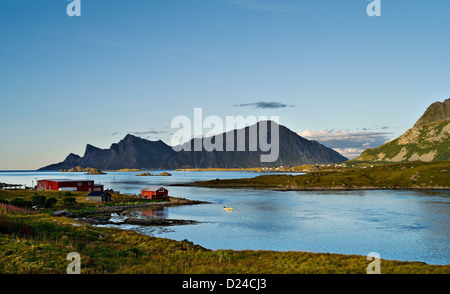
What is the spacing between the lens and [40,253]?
23.8 m

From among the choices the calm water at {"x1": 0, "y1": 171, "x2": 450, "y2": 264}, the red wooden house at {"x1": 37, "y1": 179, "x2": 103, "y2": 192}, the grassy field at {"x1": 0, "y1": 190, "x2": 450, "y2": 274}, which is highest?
the grassy field at {"x1": 0, "y1": 190, "x2": 450, "y2": 274}

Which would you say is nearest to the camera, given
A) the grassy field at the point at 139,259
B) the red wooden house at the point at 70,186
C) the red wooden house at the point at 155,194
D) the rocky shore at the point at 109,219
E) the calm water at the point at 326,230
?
the grassy field at the point at 139,259

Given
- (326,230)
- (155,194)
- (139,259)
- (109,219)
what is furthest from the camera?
(155,194)

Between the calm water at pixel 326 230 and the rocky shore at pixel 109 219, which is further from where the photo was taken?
the rocky shore at pixel 109 219

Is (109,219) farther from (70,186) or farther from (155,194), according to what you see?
(70,186)

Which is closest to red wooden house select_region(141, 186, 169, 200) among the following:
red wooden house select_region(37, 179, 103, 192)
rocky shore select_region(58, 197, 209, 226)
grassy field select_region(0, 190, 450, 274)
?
rocky shore select_region(58, 197, 209, 226)

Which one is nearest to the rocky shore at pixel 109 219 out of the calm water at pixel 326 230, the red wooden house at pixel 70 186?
the calm water at pixel 326 230

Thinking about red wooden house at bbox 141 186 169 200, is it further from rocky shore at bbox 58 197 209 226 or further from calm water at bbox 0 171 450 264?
rocky shore at bbox 58 197 209 226

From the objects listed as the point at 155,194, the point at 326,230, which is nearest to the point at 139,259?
the point at 326,230

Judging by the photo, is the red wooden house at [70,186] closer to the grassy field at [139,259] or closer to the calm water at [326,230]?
the calm water at [326,230]

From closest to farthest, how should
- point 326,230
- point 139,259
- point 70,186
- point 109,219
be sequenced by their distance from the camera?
point 139,259
point 326,230
point 109,219
point 70,186
